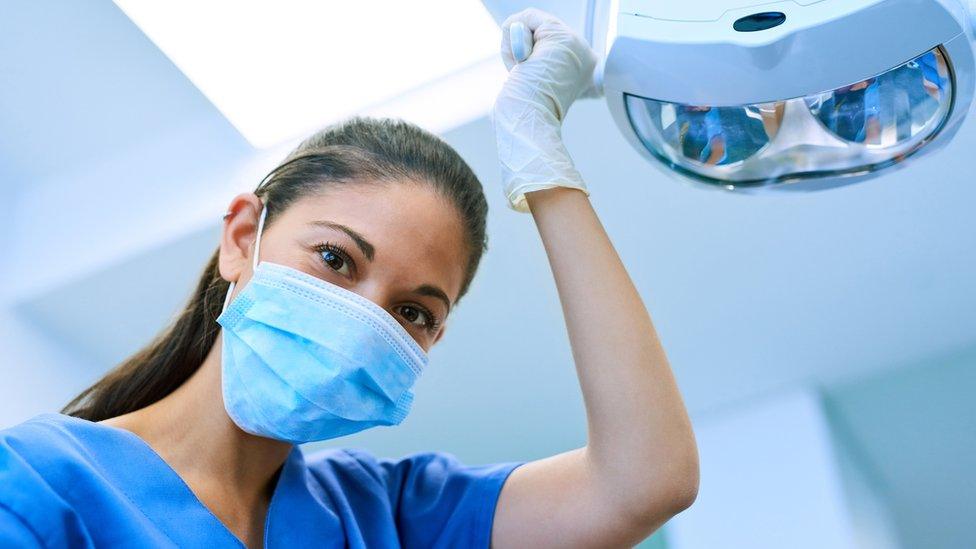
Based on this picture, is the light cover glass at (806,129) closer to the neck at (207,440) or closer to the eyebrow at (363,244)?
the eyebrow at (363,244)

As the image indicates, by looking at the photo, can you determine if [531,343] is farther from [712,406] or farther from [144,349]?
[144,349]

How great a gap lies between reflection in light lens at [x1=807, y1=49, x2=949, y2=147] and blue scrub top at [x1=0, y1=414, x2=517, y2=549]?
612 millimetres

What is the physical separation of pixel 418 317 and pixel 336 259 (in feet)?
0.47

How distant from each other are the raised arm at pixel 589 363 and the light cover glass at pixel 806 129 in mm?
136

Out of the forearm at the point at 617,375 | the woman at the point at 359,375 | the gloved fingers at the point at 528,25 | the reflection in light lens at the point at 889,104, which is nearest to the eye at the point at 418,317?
the woman at the point at 359,375

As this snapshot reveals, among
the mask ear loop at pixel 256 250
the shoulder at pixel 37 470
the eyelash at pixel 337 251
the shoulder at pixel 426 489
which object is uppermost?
the shoulder at pixel 37 470

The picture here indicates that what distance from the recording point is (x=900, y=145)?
46.2 inches

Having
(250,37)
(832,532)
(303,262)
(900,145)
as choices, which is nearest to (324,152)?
(303,262)

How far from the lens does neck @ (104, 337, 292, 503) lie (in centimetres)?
125

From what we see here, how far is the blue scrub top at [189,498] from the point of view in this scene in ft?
3.41

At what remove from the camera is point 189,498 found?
117cm

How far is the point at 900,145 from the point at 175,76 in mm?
1484

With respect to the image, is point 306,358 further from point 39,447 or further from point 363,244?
point 39,447

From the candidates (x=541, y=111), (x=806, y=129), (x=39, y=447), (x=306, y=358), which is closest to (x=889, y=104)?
(x=806, y=129)
